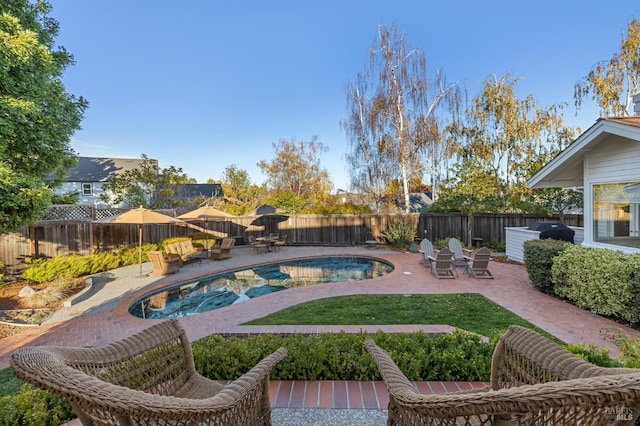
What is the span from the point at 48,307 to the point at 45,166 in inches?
130

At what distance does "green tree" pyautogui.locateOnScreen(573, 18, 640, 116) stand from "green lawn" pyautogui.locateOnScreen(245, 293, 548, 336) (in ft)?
63.2

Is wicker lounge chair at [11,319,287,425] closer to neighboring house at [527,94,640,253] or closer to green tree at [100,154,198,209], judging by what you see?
neighboring house at [527,94,640,253]

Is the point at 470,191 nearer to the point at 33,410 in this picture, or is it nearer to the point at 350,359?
the point at 350,359

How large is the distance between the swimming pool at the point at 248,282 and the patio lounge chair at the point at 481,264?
3.04m

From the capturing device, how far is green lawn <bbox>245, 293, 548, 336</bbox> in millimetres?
5043

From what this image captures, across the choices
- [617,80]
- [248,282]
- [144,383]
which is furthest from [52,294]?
[617,80]

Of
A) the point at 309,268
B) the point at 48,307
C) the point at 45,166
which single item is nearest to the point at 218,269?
the point at 309,268

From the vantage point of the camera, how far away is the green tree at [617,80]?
52.4ft

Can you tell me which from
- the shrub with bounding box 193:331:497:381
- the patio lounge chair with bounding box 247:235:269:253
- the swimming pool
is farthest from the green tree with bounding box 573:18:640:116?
the shrub with bounding box 193:331:497:381

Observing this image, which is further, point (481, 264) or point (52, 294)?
point (481, 264)

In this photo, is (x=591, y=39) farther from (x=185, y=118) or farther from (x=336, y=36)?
(x=185, y=118)

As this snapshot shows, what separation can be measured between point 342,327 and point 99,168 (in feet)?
120

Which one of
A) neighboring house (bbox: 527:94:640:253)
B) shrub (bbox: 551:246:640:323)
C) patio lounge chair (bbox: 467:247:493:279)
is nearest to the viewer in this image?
shrub (bbox: 551:246:640:323)

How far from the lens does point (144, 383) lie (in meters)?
2.05
